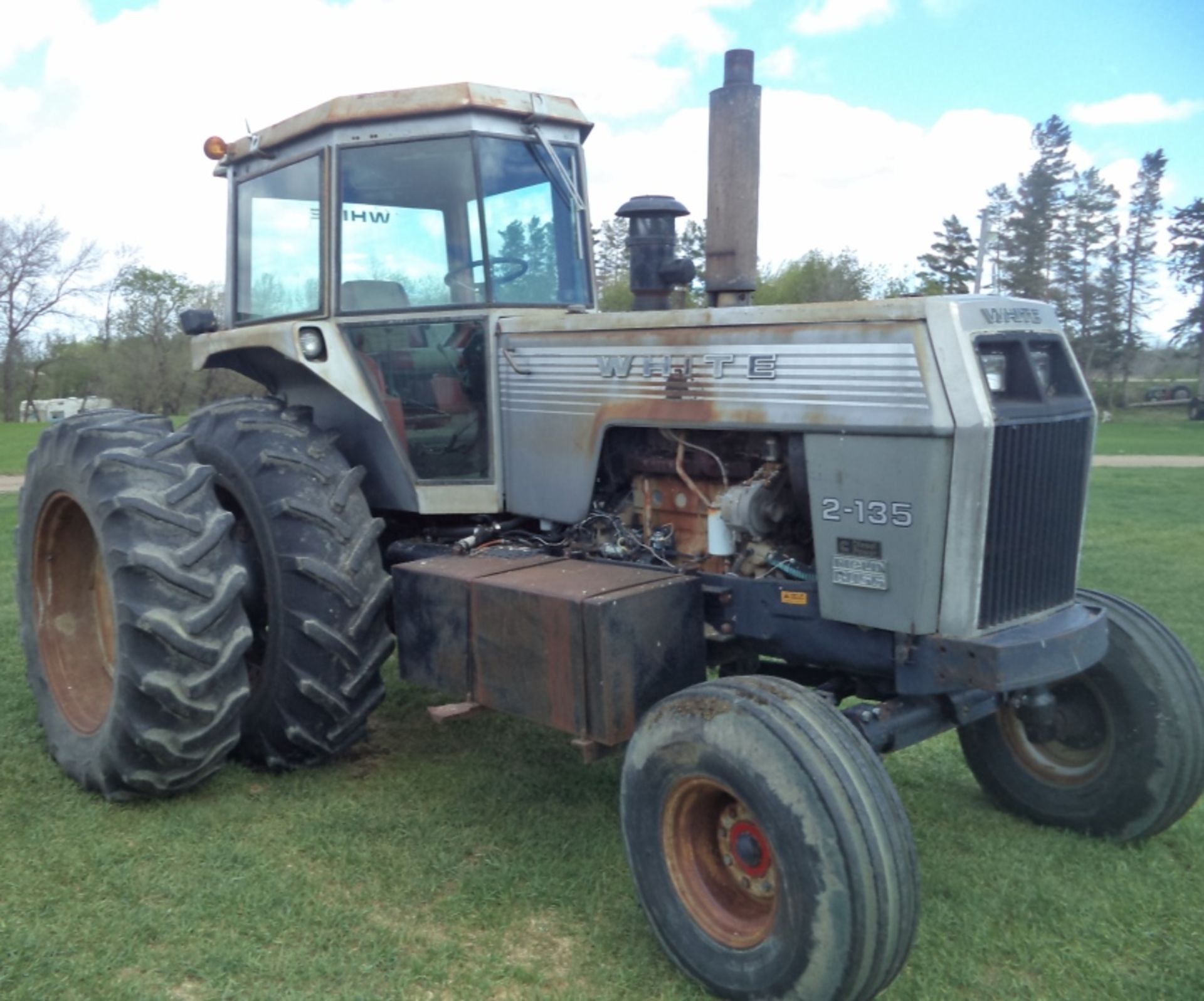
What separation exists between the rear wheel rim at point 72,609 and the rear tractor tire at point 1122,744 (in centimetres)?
363

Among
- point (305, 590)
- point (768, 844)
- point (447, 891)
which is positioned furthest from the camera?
point (305, 590)

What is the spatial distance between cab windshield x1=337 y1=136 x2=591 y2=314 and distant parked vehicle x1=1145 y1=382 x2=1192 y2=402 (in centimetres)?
4331

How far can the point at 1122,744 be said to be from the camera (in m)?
3.91

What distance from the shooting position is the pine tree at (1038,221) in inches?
1614

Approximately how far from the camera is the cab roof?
4305mm

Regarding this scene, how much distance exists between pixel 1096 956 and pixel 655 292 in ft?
9.06

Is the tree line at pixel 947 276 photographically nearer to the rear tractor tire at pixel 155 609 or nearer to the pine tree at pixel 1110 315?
the pine tree at pixel 1110 315

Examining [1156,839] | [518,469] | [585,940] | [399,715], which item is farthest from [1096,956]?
[399,715]

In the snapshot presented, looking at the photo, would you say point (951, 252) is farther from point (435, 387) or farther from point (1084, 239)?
point (435, 387)

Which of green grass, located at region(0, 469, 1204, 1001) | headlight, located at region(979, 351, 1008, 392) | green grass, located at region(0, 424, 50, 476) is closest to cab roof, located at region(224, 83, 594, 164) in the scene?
headlight, located at region(979, 351, 1008, 392)

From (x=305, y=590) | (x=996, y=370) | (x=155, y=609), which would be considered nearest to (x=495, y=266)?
(x=305, y=590)

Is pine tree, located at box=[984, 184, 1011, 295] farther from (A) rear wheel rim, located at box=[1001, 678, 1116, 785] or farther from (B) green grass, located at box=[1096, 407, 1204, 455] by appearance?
(A) rear wheel rim, located at box=[1001, 678, 1116, 785]

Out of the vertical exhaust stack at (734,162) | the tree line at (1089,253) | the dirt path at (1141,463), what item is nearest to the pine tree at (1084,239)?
the tree line at (1089,253)

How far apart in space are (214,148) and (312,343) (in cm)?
122
